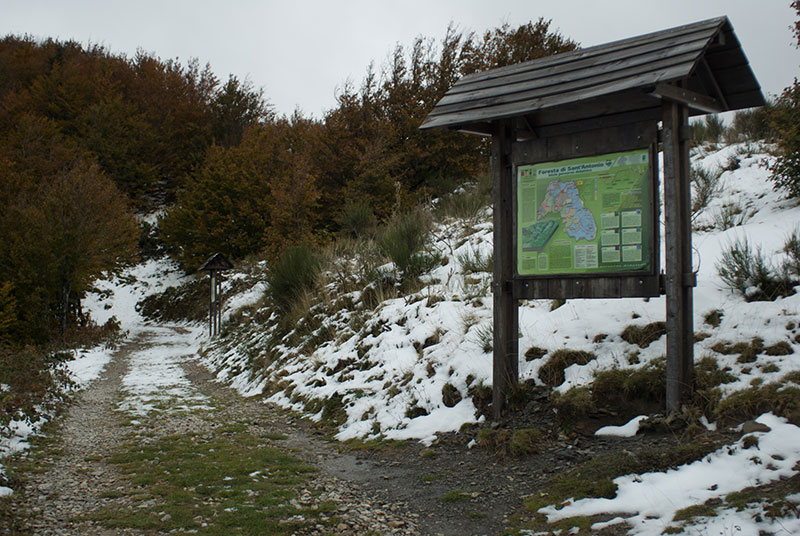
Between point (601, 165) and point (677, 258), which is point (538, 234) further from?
point (677, 258)

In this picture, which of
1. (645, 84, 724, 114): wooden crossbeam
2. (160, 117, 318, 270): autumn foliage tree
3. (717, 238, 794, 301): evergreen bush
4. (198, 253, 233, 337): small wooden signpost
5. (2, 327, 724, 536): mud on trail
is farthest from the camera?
(160, 117, 318, 270): autumn foliage tree

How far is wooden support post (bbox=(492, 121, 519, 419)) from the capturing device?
595cm

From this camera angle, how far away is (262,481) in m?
5.07

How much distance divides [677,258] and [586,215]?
90 cm

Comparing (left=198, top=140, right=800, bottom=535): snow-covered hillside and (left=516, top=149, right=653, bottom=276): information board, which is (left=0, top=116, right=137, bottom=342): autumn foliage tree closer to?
(left=198, top=140, right=800, bottom=535): snow-covered hillside

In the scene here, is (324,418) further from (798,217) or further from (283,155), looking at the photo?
(283,155)

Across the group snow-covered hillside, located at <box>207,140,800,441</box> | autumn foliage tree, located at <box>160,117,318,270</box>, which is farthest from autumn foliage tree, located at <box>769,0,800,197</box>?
autumn foliage tree, located at <box>160,117,318,270</box>

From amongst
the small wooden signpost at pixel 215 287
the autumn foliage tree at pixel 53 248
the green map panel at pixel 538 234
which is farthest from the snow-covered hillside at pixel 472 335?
the small wooden signpost at pixel 215 287

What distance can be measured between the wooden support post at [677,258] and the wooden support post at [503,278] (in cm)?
158

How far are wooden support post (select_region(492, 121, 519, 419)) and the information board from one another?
0.78ft

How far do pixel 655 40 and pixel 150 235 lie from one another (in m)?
35.0

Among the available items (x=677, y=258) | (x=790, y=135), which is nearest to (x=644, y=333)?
(x=677, y=258)

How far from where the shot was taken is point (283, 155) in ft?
89.3

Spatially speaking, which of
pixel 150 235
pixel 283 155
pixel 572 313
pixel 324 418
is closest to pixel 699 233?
pixel 572 313
